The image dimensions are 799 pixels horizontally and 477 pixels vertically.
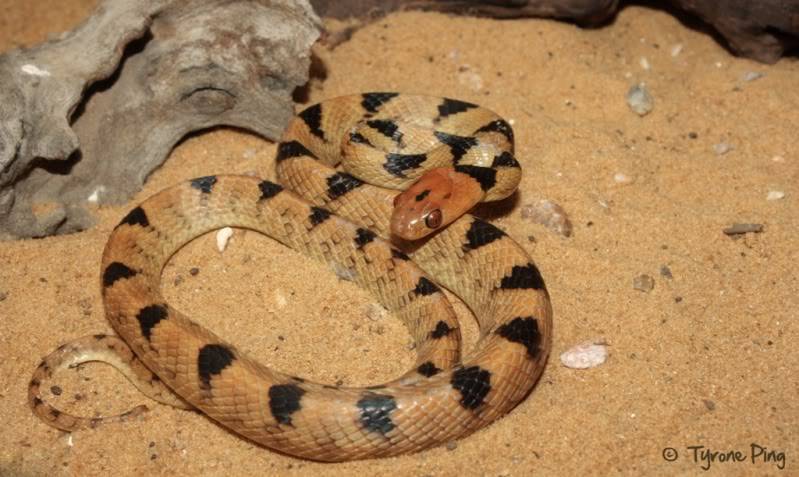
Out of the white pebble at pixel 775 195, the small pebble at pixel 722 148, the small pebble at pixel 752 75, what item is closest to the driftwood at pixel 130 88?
the small pebble at pixel 722 148

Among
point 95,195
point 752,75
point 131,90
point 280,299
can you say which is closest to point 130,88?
point 131,90

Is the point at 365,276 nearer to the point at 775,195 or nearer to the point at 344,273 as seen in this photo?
the point at 344,273

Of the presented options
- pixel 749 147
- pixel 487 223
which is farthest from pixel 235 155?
pixel 749 147

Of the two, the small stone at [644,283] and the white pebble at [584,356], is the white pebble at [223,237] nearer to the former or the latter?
the white pebble at [584,356]

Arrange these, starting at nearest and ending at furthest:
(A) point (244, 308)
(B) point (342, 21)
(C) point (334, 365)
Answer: (C) point (334, 365) < (A) point (244, 308) < (B) point (342, 21)

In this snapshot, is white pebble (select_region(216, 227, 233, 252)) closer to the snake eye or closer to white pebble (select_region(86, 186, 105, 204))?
white pebble (select_region(86, 186, 105, 204))

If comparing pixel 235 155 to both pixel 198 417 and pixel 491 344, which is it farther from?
pixel 491 344

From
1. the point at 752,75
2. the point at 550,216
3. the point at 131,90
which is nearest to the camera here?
the point at 550,216
